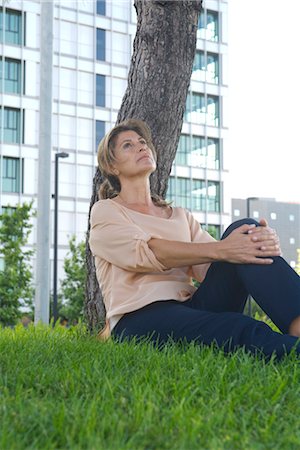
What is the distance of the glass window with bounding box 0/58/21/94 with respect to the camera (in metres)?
38.6

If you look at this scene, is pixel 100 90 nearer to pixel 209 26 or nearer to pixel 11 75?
pixel 11 75

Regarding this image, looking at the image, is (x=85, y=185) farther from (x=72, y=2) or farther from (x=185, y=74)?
(x=185, y=74)

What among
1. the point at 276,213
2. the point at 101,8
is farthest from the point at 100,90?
the point at 276,213

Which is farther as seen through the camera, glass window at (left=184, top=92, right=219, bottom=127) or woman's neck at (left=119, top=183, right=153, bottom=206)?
glass window at (left=184, top=92, right=219, bottom=127)

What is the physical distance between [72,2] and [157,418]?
4071 centimetres

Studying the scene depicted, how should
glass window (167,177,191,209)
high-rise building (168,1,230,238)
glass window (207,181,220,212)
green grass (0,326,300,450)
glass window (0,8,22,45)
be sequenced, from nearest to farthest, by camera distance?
green grass (0,326,300,450) → glass window (0,8,22,45) → glass window (167,177,191,209) → high-rise building (168,1,230,238) → glass window (207,181,220,212)

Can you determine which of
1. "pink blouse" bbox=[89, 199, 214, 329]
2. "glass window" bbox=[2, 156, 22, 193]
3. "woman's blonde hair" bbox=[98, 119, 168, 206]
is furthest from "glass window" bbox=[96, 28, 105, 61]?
"pink blouse" bbox=[89, 199, 214, 329]

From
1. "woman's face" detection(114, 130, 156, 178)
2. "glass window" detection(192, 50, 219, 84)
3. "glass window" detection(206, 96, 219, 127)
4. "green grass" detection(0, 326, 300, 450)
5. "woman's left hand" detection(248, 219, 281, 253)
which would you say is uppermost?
"glass window" detection(192, 50, 219, 84)

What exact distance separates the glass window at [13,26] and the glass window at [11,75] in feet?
3.56

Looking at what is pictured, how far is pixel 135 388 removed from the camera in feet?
9.98

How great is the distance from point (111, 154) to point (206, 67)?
137ft

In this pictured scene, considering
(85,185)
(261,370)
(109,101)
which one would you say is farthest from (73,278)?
(261,370)

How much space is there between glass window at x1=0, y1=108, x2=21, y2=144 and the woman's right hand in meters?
34.8

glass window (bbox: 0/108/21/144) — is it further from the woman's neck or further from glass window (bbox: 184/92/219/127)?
the woman's neck
